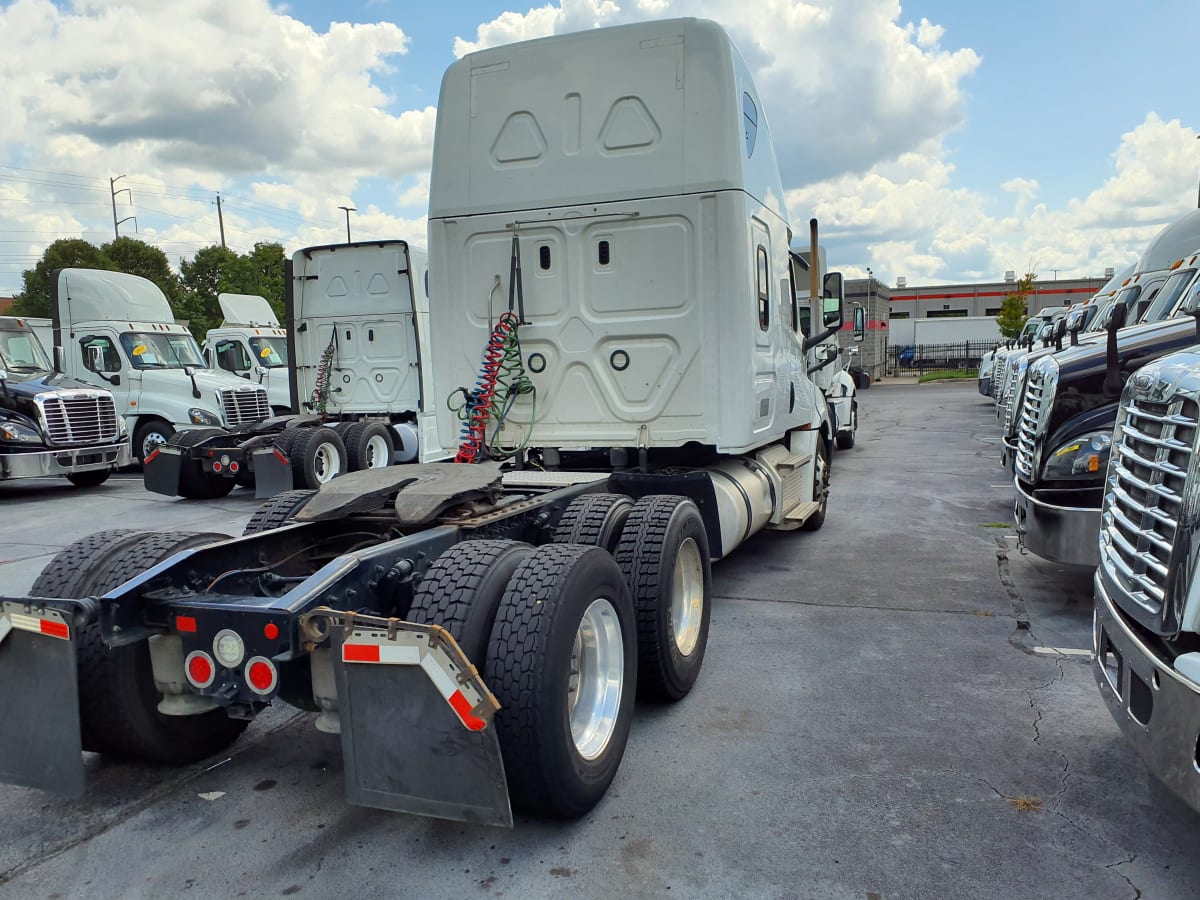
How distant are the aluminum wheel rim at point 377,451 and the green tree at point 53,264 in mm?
36008

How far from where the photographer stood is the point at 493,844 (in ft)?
10.3

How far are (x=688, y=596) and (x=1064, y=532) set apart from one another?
7.64 ft

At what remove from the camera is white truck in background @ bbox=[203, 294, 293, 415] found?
17672 millimetres

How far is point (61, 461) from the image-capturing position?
40.7ft

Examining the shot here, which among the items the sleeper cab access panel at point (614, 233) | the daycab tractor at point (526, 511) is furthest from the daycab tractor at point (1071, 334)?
the sleeper cab access panel at point (614, 233)

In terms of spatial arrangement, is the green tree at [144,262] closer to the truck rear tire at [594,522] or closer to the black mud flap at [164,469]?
the black mud flap at [164,469]

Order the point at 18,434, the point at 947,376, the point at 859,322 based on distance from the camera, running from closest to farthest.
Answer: the point at 859,322
the point at 18,434
the point at 947,376

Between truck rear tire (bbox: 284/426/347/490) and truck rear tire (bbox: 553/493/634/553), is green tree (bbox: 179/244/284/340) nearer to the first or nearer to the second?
truck rear tire (bbox: 284/426/347/490)

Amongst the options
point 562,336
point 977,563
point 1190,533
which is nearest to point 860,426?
point 977,563

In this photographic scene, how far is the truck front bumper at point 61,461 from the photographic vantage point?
11977 millimetres

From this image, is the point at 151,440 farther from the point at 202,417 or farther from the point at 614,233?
the point at 614,233

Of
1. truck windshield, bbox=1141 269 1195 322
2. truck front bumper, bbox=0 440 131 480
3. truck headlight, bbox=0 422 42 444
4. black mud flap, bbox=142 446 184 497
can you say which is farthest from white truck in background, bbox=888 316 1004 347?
truck headlight, bbox=0 422 42 444

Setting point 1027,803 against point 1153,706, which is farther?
point 1027,803

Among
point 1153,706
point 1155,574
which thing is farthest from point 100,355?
point 1153,706
